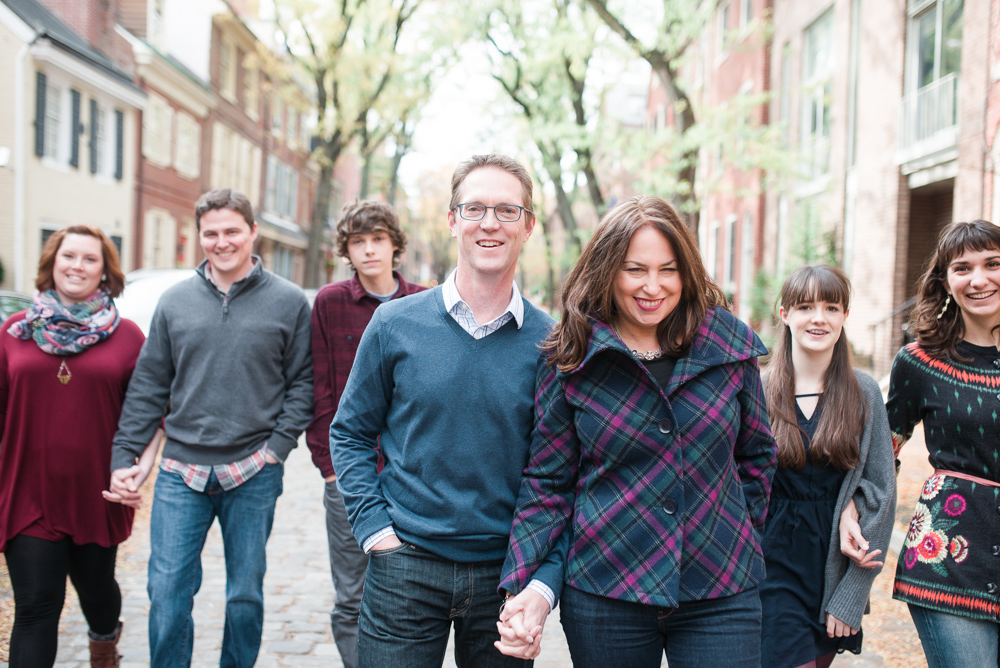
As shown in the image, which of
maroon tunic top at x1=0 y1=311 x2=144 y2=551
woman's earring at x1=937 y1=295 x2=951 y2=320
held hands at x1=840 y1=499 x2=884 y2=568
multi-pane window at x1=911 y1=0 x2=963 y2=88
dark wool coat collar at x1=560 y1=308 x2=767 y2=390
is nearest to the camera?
dark wool coat collar at x1=560 y1=308 x2=767 y2=390

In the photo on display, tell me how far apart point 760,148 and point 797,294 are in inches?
443

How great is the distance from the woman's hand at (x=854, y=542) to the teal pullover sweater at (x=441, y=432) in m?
1.27

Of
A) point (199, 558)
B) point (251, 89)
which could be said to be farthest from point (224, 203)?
point (251, 89)

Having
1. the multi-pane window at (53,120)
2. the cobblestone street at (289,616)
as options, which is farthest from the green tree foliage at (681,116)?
the multi-pane window at (53,120)

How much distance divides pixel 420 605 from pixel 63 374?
2.07 metres

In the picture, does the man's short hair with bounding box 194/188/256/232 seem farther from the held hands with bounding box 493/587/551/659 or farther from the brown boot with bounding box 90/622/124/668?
the held hands with bounding box 493/587/551/659

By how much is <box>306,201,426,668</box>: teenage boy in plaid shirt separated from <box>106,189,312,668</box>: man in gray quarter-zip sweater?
0.19 meters

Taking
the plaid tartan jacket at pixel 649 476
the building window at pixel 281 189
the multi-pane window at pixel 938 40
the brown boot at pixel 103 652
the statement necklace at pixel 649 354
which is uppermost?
the building window at pixel 281 189

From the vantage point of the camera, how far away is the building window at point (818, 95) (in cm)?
1853

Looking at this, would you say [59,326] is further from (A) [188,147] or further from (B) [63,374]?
(A) [188,147]

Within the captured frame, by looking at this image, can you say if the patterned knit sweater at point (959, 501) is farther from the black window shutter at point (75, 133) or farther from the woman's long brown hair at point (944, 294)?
the black window shutter at point (75, 133)

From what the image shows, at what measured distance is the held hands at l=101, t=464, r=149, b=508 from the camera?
3477mm

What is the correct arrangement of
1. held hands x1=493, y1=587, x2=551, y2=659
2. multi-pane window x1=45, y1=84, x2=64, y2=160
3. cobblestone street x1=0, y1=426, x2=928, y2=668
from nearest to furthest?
1. held hands x1=493, y1=587, x2=551, y2=659
2. cobblestone street x1=0, y1=426, x2=928, y2=668
3. multi-pane window x1=45, y1=84, x2=64, y2=160

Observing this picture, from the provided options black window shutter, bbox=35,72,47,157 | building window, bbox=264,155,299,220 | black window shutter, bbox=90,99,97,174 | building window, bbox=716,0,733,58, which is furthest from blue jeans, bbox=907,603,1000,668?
building window, bbox=264,155,299,220
